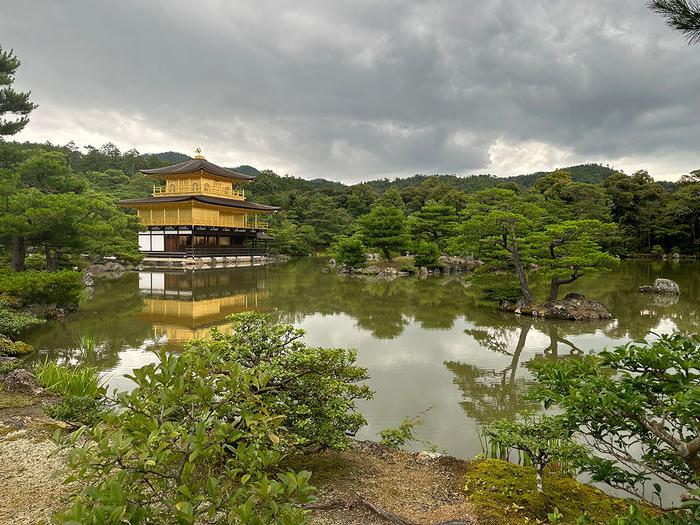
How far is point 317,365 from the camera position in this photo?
311 cm

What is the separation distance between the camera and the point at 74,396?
3.99 metres

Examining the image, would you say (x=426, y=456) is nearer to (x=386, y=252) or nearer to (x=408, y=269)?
(x=408, y=269)

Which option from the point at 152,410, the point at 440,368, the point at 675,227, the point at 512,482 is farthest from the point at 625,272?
the point at 152,410

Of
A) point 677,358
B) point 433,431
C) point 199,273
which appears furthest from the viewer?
point 199,273

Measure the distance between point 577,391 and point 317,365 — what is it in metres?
1.82

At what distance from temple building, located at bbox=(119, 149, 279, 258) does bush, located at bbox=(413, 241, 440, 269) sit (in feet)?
39.5

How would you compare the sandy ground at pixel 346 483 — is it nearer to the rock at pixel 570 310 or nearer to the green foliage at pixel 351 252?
the rock at pixel 570 310

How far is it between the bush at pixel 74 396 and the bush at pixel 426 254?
17861 millimetres

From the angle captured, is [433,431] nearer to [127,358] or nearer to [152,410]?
[152,410]

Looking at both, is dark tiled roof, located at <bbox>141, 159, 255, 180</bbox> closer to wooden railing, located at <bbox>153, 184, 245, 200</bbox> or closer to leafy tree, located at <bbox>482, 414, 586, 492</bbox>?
wooden railing, located at <bbox>153, 184, 245, 200</bbox>

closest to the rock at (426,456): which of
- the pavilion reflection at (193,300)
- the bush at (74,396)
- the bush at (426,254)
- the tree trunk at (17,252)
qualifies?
the bush at (74,396)

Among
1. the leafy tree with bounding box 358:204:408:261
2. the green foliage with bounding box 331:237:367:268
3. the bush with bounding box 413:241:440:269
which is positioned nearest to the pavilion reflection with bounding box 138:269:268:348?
the green foliage with bounding box 331:237:367:268

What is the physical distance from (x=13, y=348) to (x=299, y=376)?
622 centimetres

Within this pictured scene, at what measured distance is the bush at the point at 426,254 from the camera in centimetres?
2123
